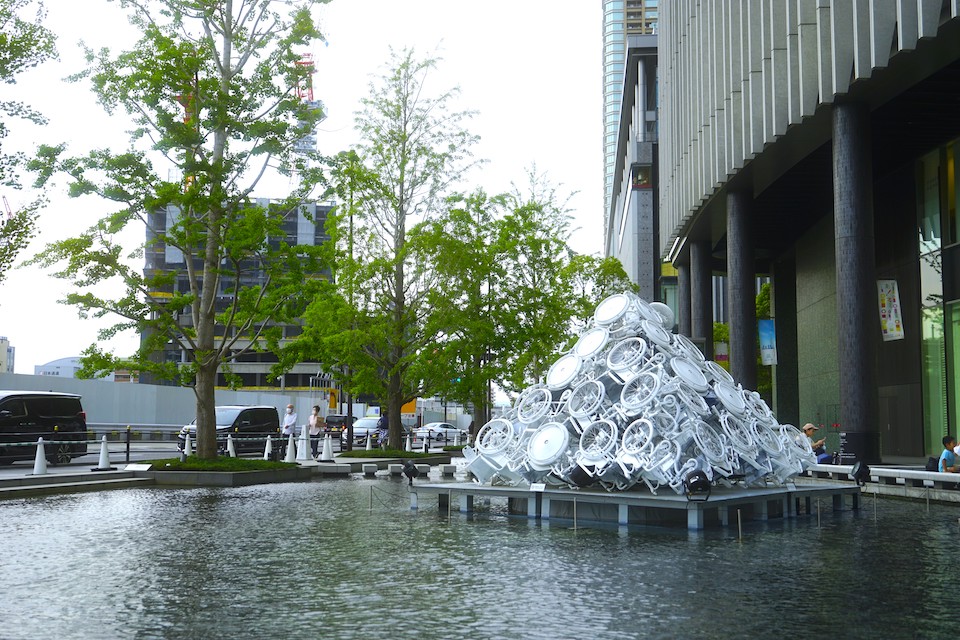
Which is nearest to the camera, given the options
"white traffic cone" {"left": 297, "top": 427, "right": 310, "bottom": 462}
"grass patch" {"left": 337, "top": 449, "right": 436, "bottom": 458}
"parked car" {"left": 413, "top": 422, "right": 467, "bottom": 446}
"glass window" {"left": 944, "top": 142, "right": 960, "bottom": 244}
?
"glass window" {"left": 944, "top": 142, "right": 960, "bottom": 244}

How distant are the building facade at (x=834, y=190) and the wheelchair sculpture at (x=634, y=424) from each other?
800 centimetres

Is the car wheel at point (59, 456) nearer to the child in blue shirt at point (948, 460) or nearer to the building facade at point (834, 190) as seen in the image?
the building facade at point (834, 190)

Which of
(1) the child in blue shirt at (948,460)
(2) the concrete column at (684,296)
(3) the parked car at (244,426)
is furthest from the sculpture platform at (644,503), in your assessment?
(2) the concrete column at (684,296)

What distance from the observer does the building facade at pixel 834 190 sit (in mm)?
22422

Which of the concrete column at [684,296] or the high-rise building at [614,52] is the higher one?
the high-rise building at [614,52]

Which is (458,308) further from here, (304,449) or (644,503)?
(644,503)

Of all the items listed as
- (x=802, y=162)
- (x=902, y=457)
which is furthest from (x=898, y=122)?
(x=902, y=457)

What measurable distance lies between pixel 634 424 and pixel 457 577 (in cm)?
560

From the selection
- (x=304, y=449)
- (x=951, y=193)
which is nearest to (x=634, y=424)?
(x=951, y=193)

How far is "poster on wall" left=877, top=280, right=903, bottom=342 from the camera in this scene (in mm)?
27391

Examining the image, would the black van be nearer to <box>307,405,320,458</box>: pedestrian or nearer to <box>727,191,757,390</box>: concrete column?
<box>307,405,320,458</box>: pedestrian

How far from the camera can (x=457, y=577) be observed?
29.8 feet

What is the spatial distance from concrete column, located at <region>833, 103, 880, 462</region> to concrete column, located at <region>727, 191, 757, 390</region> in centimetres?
819

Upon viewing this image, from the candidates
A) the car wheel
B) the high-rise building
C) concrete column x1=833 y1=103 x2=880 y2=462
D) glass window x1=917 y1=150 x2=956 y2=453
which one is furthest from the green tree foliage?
the high-rise building
